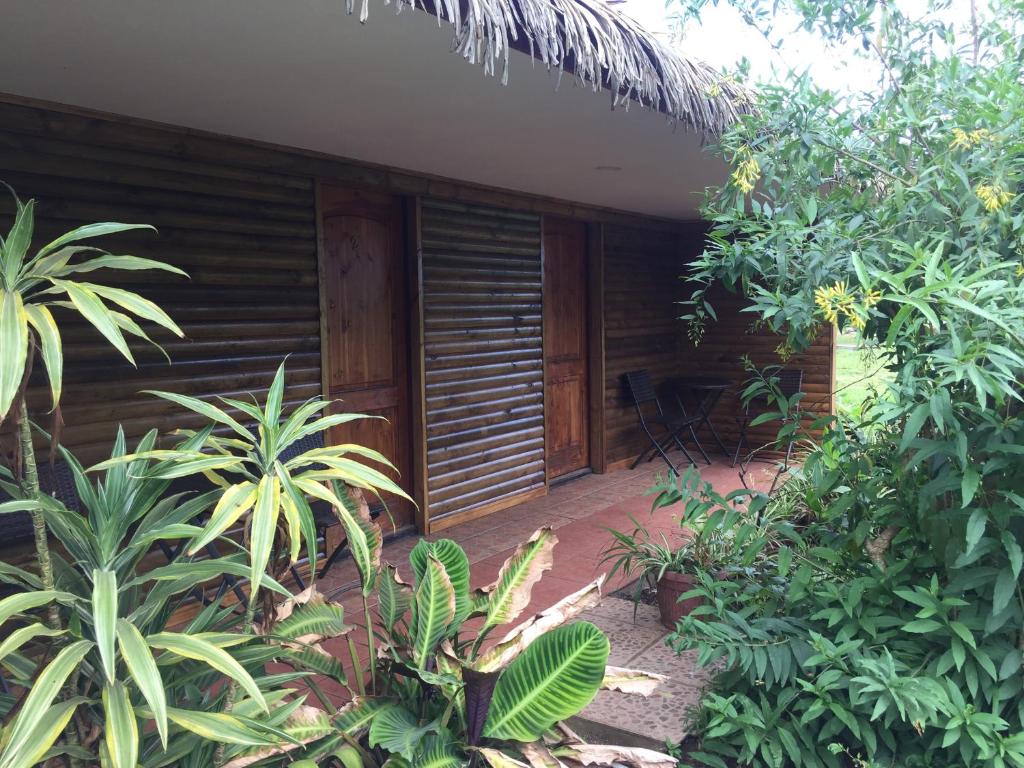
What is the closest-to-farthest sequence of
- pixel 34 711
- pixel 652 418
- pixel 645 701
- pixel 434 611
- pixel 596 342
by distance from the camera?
pixel 34 711 → pixel 434 611 → pixel 645 701 → pixel 596 342 → pixel 652 418

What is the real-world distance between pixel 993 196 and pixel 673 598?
1712 mm

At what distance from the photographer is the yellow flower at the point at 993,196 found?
175 cm

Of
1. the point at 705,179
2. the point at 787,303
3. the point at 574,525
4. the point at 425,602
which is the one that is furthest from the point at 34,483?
the point at 705,179

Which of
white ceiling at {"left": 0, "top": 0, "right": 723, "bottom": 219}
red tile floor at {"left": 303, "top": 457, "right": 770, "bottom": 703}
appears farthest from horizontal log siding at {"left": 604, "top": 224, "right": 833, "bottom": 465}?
white ceiling at {"left": 0, "top": 0, "right": 723, "bottom": 219}

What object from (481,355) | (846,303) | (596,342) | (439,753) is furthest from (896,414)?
(596,342)

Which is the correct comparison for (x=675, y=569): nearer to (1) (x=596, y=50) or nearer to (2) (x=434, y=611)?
(2) (x=434, y=611)

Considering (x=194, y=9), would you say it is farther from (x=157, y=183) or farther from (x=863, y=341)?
(x=863, y=341)

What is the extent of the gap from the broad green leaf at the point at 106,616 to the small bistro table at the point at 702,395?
560 cm

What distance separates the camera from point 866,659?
1.84m

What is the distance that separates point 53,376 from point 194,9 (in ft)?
4.02

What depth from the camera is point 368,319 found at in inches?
171

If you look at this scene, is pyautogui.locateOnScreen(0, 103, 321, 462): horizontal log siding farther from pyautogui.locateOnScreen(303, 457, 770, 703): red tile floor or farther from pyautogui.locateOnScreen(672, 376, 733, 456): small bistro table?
pyautogui.locateOnScreen(672, 376, 733, 456): small bistro table

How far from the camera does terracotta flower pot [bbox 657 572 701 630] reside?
2805 millimetres

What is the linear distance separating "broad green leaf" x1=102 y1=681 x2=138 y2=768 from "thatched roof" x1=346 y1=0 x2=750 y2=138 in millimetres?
1447
